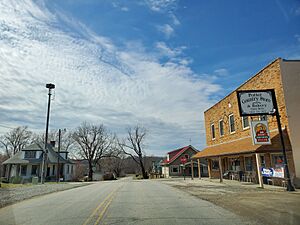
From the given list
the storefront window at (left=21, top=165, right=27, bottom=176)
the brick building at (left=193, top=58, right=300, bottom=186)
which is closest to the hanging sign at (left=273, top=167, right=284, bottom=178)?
the brick building at (left=193, top=58, right=300, bottom=186)

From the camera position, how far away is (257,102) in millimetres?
18797

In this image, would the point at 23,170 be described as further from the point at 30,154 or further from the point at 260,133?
the point at 260,133

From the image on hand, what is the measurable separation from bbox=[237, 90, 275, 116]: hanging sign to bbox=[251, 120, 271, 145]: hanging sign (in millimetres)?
807

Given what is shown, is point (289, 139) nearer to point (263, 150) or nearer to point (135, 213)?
point (263, 150)

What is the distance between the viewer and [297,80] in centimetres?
1883

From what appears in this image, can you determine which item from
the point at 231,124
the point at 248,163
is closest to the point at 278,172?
the point at 248,163

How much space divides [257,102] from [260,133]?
7.06ft

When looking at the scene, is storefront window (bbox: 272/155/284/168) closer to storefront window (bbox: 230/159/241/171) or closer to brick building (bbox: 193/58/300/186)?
brick building (bbox: 193/58/300/186)

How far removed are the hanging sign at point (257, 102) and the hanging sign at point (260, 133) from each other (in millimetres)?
807

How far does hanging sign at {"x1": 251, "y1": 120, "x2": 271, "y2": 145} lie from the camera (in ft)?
59.1

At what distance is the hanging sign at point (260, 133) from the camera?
18.0 m

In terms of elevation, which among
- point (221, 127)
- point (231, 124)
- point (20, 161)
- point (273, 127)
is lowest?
point (20, 161)

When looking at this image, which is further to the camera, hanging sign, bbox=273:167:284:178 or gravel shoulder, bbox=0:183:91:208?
hanging sign, bbox=273:167:284:178

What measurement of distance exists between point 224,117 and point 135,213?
21.7 metres
